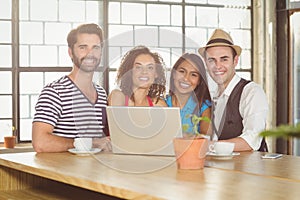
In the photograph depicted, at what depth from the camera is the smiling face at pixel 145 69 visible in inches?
116

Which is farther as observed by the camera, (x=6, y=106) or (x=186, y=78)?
(x=6, y=106)

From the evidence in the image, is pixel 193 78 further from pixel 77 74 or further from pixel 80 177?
pixel 80 177

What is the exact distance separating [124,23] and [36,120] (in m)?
3.09

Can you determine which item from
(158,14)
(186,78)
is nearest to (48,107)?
(186,78)

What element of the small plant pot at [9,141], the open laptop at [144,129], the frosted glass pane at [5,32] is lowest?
the small plant pot at [9,141]

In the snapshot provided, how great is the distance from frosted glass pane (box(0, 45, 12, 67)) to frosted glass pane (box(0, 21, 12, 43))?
0.19 ft

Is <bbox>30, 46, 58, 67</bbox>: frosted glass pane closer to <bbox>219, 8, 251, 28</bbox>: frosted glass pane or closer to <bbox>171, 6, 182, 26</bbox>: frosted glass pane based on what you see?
<bbox>171, 6, 182, 26</bbox>: frosted glass pane

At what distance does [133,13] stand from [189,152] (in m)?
3.91

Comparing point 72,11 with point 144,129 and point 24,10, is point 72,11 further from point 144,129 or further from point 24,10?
point 144,129

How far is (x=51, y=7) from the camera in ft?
18.5

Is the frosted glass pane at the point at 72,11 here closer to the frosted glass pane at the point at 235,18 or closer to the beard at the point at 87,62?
the frosted glass pane at the point at 235,18

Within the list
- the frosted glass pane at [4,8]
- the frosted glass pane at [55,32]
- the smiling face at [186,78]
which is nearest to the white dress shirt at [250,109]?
the smiling face at [186,78]

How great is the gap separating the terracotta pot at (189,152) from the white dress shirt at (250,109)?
2.87 feet

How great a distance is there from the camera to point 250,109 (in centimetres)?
331
